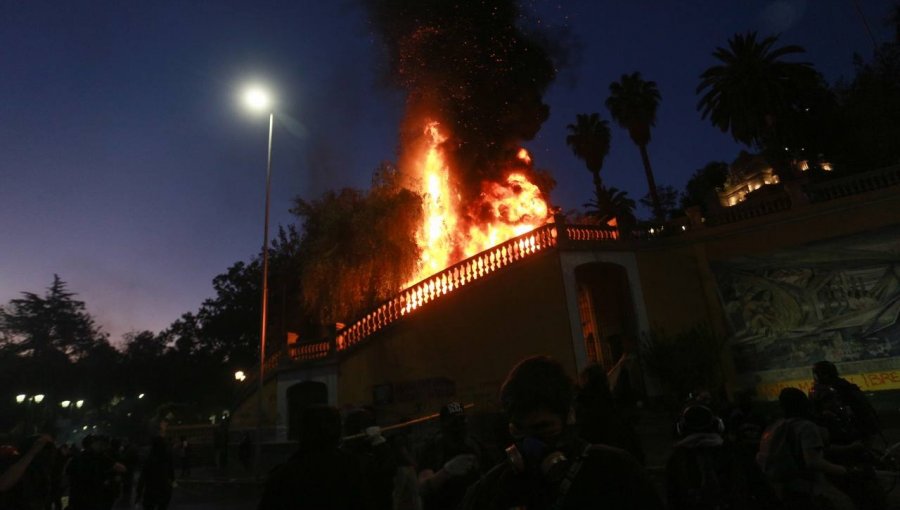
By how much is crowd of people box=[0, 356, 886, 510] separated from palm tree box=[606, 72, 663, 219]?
37.3 meters

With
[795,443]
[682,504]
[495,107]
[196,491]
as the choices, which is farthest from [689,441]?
[495,107]

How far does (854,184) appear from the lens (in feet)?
56.7

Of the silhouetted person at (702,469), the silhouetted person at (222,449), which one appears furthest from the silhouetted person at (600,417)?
the silhouetted person at (222,449)

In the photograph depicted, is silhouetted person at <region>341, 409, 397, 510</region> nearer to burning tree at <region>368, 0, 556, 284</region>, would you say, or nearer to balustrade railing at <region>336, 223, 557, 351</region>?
balustrade railing at <region>336, 223, 557, 351</region>

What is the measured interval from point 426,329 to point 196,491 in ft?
30.3

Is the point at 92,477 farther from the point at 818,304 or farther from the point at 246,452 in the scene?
the point at 818,304

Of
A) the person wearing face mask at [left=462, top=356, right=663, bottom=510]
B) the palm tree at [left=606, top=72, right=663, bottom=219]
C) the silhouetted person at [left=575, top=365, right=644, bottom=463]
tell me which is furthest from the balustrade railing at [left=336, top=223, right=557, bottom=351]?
the palm tree at [left=606, top=72, right=663, bottom=219]

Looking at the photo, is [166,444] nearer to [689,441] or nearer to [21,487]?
[21,487]

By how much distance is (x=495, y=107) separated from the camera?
2830 cm

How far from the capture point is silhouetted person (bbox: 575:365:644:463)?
3.89 meters

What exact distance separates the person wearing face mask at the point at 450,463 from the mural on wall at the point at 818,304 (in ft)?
52.7

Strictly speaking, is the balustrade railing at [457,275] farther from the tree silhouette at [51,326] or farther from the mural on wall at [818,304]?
the tree silhouette at [51,326]

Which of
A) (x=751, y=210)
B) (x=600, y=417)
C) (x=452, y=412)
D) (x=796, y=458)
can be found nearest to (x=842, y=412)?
(x=796, y=458)

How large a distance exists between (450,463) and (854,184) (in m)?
20.0
